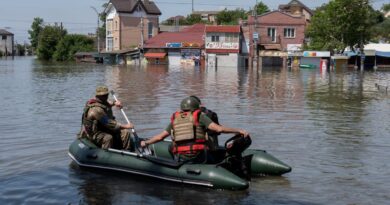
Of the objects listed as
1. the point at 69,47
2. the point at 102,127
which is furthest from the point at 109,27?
the point at 102,127

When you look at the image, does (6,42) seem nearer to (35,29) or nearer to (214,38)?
(35,29)

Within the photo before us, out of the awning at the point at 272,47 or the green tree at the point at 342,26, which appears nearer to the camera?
the green tree at the point at 342,26

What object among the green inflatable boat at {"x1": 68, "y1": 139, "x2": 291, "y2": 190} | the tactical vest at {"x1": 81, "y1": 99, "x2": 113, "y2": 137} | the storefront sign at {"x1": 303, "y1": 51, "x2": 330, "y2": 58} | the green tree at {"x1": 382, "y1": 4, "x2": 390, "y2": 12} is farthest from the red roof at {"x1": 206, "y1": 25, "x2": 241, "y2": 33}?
the tactical vest at {"x1": 81, "y1": 99, "x2": 113, "y2": 137}

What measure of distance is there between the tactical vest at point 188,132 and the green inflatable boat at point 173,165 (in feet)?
1.01

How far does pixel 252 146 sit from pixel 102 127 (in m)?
4.47

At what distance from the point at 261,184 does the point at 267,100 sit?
51.1ft

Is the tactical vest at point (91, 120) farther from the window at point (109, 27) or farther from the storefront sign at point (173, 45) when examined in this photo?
the window at point (109, 27)

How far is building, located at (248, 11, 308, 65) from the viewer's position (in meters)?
77.9

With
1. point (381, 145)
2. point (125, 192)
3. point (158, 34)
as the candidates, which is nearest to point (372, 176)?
point (381, 145)

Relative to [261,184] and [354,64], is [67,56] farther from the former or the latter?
[261,184]

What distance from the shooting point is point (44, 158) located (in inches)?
500

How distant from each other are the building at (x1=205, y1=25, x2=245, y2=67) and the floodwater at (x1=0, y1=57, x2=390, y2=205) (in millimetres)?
47961

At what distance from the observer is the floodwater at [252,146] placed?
9.62 meters

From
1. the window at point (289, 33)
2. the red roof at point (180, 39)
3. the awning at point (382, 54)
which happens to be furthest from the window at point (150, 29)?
the awning at point (382, 54)
